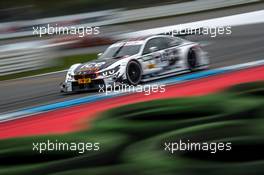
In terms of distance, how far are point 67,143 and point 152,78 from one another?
480 centimetres

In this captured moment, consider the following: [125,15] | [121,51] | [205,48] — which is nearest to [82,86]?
[121,51]

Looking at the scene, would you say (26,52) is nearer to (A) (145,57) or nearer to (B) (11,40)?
(B) (11,40)

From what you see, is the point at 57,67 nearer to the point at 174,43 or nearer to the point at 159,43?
the point at 159,43

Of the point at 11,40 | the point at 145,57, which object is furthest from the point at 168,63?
the point at 11,40

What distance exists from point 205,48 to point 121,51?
2.01 meters

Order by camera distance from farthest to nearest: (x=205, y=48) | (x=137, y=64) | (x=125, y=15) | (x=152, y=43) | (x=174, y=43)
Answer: (x=125, y=15) < (x=205, y=48) < (x=174, y=43) < (x=152, y=43) < (x=137, y=64)

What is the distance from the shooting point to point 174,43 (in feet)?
28.6

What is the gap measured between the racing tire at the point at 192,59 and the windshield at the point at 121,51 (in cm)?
89

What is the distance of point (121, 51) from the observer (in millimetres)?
8375

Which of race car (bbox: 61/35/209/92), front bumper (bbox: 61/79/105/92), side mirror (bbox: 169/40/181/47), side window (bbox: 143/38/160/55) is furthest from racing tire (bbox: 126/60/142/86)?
side mirror (bbox: 169/40/181/47)

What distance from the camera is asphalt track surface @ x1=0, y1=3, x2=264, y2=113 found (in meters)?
8.16

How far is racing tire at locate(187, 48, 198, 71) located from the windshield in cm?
89

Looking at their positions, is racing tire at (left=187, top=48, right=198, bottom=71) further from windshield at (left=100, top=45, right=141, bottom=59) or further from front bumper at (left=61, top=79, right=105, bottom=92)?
front bumper at (left=61, top=79, right=105, bottom=92)

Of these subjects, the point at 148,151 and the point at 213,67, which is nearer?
the point at 148,151
